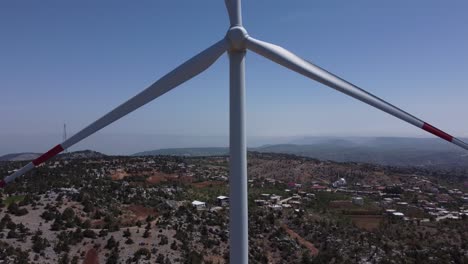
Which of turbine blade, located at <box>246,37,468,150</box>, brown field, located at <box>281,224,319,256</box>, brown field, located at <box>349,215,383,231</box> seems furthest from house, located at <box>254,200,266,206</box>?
turbine blade, located at <box>246,37,468,150</box>

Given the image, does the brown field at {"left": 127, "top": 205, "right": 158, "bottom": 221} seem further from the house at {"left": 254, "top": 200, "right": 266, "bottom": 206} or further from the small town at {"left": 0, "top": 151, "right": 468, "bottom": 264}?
the house at {"left": 254, "top": 200, "right": 266, "bottom": 206}

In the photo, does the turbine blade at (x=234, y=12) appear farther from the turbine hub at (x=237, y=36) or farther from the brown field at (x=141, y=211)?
the brown field at (x=141, y=211)

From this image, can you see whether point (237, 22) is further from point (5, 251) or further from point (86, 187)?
point (86, 187)

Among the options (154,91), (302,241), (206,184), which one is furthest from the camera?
(206,184)

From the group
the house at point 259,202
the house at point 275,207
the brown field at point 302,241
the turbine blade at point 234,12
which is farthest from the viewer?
the house at point 259,202

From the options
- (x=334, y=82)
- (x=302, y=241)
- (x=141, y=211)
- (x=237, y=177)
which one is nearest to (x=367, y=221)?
(x=302, y=241)

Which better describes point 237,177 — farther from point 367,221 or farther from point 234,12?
point 367,221

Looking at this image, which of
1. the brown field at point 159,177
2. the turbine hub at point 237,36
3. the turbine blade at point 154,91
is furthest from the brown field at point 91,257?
the brown field at point 159,177
